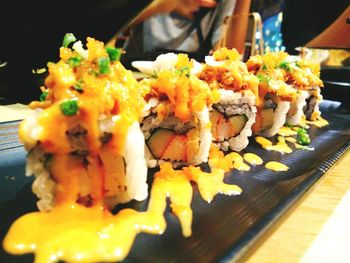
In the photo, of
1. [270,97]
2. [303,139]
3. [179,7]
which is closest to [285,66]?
[270,97]

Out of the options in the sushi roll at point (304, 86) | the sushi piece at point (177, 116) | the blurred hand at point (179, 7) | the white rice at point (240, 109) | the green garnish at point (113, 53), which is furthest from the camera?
the blurred hand at point (179, 7)

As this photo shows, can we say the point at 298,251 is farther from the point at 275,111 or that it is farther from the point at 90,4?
the point at 90,4

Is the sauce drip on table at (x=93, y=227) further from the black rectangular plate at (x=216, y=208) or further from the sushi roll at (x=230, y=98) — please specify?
the sushi roll at (x=230, y=98)

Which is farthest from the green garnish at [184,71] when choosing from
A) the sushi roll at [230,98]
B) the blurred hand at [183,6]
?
the blurred hand at [183,6]

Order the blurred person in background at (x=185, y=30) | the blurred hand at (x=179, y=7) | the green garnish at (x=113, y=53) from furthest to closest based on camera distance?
the blurred person in background at (x=185, y=30) < the blurred hand at (x=179, y=7) < the green garnish at (x=113, y=53)

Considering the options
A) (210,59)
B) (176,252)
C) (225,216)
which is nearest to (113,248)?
(176,252)

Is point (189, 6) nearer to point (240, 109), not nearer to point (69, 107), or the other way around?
point (240, 109)
